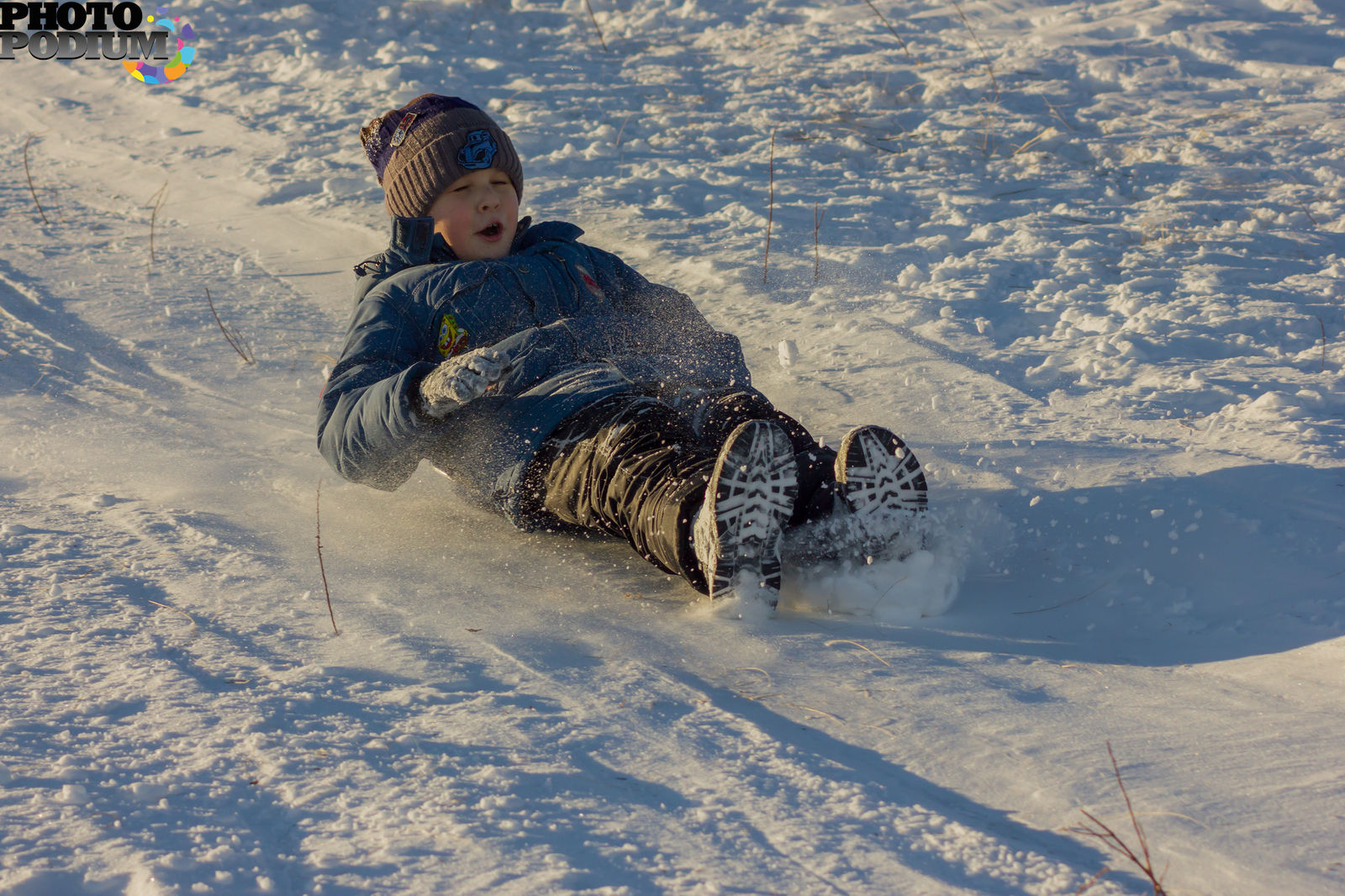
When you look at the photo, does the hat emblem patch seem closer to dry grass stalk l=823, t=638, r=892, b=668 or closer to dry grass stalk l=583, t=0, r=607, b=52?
dry grass stalk l=823, t=638, r=892, b=668

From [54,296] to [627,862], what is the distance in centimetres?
366

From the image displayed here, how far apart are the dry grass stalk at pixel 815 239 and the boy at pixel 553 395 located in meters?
0.92

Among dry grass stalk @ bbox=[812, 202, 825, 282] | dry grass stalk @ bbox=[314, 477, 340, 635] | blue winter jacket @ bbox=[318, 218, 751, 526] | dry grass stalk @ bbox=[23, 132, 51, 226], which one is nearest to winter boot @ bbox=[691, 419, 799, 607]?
blue winter jacket @ bbox=[318, 218, 751, 526]

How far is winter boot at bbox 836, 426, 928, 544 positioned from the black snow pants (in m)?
0.09

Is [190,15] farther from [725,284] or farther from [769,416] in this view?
[769,416]

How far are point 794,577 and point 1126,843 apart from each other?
2.99 ft

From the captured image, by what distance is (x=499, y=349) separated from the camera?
253cm

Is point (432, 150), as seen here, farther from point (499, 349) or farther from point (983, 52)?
point (983, 52)

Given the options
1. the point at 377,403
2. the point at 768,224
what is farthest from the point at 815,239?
the point at 377,403

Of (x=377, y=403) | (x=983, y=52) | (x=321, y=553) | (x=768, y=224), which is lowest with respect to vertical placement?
(x=321, y=553)

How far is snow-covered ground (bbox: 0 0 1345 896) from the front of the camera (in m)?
1.42

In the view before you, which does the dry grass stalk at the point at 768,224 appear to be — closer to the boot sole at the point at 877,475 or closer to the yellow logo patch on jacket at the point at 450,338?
the yellow logo patch on jacket at the point at 450,338

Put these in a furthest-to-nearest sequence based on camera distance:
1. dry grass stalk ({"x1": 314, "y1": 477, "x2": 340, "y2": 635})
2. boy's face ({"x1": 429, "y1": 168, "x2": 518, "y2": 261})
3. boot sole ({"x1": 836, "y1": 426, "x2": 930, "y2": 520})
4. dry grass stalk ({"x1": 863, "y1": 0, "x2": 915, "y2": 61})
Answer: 1. dry grass stalk ({"x1": 863, "y1": 0, "x2": 915, "y2": 61})
2. boy's face ({"x1": 429, "y1": 168, "x2": 518, "y2": 261})
3. boot sole ({"x1": 836, "y1": 426, "x2": 930, "y2": 520})
4. dry grass stalk ({"x1": 314, "y1": 477, "x2": 340, "y2": 635})

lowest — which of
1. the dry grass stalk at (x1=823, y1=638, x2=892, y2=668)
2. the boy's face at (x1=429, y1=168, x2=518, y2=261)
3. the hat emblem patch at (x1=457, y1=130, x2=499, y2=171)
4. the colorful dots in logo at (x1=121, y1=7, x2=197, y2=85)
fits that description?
the dry grass stalk at (x1=823, y1=638, x2=892, y2=668)
